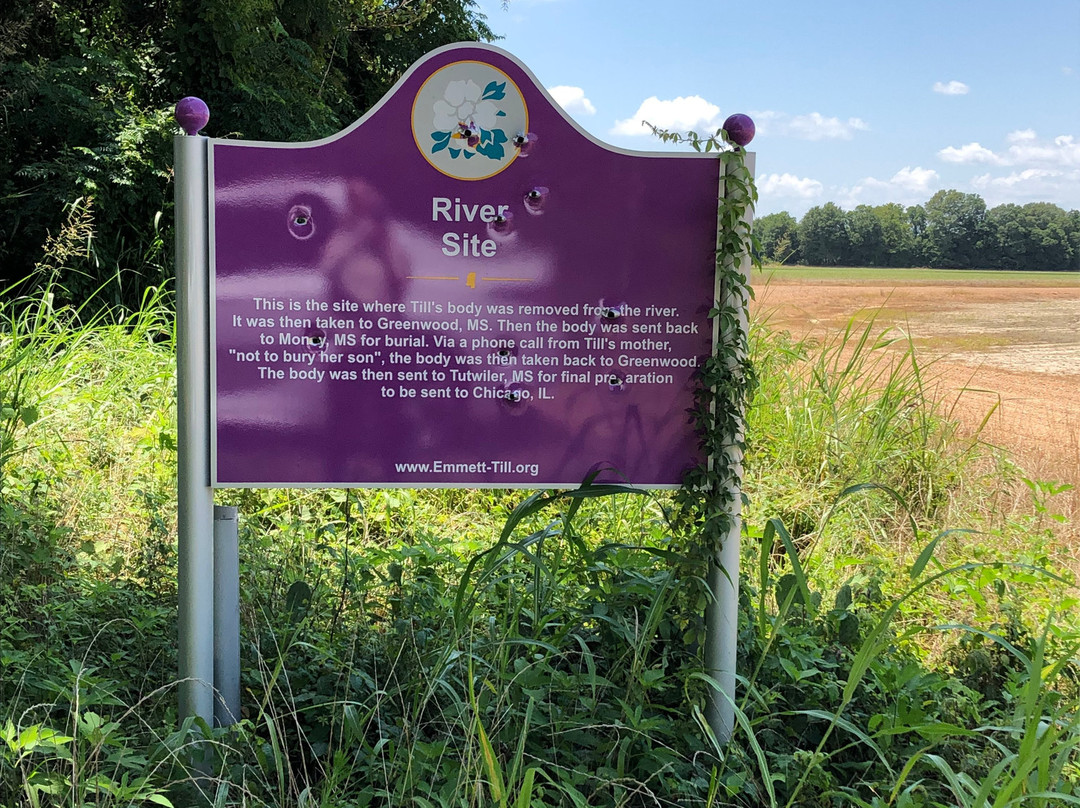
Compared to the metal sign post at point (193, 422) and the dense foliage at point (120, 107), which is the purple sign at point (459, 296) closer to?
the metal sign post at point (193, 422)

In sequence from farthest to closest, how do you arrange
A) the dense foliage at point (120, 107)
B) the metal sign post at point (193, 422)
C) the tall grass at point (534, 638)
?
the dense foliage at point (120, 107), the metal sign post at point (193, 422), the tall grass at point (534, 638)

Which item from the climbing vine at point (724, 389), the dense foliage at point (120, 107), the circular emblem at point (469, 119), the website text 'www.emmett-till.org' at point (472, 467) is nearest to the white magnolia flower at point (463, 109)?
the circular emblem at point (469, 119)

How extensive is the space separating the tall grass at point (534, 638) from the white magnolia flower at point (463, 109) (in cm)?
101

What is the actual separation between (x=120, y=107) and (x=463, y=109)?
6.36 meters

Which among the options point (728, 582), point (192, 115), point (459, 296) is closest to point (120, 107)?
point (192, 115)

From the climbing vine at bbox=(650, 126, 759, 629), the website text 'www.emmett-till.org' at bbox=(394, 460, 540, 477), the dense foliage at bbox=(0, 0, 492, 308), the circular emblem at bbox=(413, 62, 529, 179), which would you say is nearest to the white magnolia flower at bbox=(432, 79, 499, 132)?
the circular emblem at bbox=(413, 62, 529, 179)

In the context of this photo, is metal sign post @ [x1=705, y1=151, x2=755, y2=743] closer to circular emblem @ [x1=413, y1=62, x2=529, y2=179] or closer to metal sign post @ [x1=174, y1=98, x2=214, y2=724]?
circular emblem @ [x1=413, y1=62, x2=529, y2=179]

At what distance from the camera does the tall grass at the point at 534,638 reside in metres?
2.12

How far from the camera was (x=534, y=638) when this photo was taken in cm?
246

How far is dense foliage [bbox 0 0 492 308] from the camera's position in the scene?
716cm

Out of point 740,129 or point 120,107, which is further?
point 120,107

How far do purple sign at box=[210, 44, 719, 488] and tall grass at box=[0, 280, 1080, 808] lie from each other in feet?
0.92

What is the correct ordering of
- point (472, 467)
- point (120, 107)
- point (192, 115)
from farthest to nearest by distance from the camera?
point (120, 107)
point (472, 467)
point (192, 115)

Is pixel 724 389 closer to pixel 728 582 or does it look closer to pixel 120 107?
pixel 728 582
